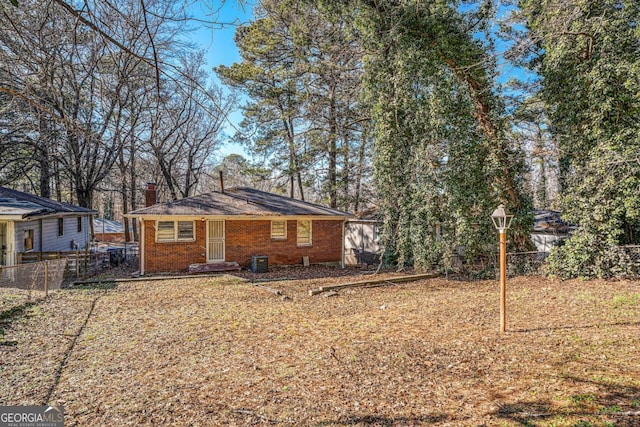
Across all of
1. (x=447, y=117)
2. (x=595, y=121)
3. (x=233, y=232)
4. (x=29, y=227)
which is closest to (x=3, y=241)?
(x=29, y=227)

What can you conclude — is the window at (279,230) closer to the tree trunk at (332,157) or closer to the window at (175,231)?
the window at (175,231)

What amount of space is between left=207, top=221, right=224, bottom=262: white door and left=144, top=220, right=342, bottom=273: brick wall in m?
0.21

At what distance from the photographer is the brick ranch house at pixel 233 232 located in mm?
12555

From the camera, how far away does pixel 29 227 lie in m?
12.2

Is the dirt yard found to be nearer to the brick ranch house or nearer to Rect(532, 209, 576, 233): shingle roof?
the brick ranch house

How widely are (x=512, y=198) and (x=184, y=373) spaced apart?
11.7 m

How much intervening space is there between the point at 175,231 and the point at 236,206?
102 inches

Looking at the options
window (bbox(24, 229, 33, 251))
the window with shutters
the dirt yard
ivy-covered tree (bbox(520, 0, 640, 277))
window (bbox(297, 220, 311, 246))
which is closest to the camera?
the dirt yard

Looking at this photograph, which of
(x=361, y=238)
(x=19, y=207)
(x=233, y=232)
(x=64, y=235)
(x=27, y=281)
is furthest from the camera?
(x=361, y=238)

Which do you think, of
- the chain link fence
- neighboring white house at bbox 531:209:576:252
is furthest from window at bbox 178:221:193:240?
neighboring white house at bbox 531:209:576:252

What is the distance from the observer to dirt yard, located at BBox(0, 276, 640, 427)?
348 cm

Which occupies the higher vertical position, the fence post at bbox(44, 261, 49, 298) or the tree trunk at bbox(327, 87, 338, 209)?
the tree trunk at bbox(327, 87, 338, 209)

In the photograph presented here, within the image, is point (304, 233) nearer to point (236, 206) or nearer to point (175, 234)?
point (236, 206)

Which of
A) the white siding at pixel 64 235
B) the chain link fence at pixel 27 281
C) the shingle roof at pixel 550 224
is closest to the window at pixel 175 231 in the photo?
the chain link fence at pixel 27 281
